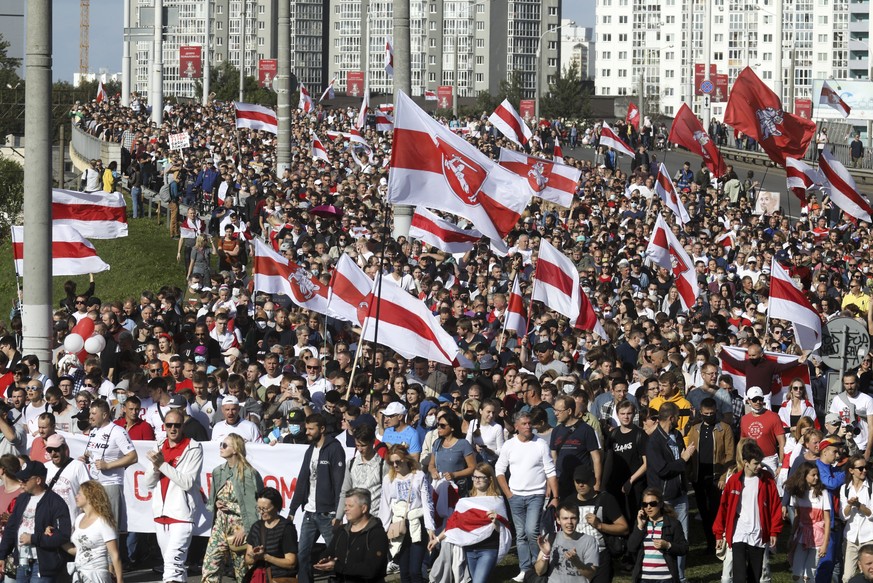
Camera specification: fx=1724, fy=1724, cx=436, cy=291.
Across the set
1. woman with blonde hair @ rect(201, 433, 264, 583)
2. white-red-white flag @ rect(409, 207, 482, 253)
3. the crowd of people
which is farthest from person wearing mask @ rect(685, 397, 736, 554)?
white-red-white flag @ rect(409, 207, 482, 253)

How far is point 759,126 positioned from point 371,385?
1402 cm

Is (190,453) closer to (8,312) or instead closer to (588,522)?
(588,522)

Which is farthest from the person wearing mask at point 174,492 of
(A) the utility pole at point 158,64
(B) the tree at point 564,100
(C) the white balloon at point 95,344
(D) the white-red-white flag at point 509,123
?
(B) the tree at point 564,100

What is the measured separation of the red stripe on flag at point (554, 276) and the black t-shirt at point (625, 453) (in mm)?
5531

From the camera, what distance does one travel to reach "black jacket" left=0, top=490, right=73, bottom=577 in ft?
38.1

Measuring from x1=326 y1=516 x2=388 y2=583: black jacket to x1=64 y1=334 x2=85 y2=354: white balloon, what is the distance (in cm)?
845

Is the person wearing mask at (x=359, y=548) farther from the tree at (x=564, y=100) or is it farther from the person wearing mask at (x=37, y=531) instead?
the tree at (x=564, y=100)

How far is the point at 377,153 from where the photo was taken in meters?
45.7

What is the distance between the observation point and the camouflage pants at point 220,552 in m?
11.8

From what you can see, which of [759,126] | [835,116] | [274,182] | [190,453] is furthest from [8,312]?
[835,116]

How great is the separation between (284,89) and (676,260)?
689 inches

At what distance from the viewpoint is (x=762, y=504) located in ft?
42.7

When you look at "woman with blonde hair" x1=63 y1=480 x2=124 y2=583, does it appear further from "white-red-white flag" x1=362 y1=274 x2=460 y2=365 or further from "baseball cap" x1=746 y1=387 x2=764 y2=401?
"baseball cap" x1=746 y1=387 x2=764 y2=401

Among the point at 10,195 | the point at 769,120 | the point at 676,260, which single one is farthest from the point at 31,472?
the point at 10,195
